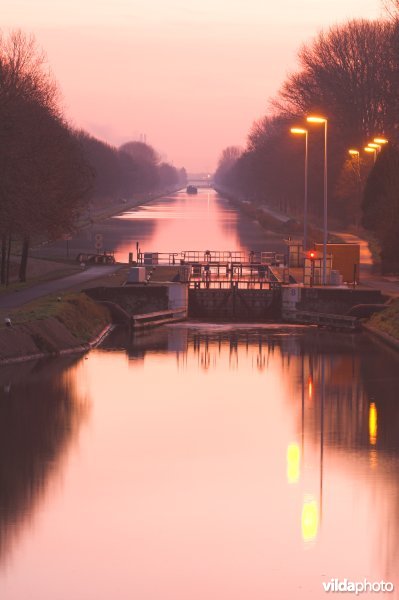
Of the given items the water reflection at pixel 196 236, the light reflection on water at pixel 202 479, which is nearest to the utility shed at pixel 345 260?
the light reflection on water at pixel 202 479

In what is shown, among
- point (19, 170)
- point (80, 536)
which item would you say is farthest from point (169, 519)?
point (19, 170)

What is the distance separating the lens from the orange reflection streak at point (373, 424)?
40062 mm

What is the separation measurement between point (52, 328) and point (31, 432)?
16638mm

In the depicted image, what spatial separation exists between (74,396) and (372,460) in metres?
13.1

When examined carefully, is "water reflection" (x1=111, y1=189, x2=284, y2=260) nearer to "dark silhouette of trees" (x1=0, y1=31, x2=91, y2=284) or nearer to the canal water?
"dark silhouette of trees" (x1=0, y1=31, x2=91, y2=284)

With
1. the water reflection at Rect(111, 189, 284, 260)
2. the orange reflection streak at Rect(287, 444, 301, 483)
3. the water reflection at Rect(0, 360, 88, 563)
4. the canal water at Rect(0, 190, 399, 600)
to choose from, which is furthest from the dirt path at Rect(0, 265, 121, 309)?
the orange reflection streak at Rect(287, 444, 301, 483)

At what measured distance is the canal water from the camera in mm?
26266

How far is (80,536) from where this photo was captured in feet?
93.8

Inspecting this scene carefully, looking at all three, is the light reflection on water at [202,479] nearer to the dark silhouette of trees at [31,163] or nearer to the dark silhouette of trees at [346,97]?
the dark silhouette of trees at [31,163]

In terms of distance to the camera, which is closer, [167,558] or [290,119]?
[167,558]

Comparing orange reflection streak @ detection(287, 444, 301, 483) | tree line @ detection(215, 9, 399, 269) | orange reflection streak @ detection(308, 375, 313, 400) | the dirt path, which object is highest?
tree line @ detection(215, 9, 399, 269)

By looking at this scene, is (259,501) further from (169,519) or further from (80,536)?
(80,536)

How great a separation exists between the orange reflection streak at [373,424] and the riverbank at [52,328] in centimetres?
1440

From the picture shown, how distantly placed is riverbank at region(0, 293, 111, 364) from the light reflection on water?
1836 mm
